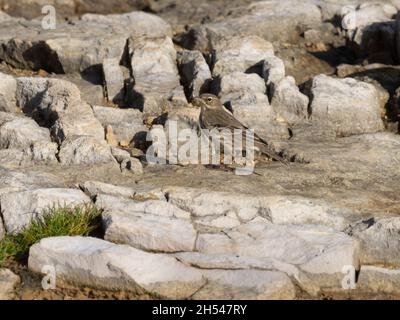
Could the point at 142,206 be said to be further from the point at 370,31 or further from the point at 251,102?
the point at 370,31

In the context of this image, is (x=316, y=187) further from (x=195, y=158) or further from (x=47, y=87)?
(x=47, y=87)

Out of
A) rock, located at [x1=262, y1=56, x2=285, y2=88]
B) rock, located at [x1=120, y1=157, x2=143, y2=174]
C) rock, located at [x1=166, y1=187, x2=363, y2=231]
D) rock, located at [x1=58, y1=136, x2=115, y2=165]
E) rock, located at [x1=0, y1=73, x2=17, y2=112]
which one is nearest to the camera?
rock, located at [x1=166, y1=187, x2=363, y2=231]

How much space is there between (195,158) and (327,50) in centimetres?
767

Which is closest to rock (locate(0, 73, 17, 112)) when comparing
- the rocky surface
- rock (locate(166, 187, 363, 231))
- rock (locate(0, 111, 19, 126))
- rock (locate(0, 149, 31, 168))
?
the rocky surface

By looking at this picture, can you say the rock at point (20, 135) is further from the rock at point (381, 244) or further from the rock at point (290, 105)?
the rock at point (381, 244)

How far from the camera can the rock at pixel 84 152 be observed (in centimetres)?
1305

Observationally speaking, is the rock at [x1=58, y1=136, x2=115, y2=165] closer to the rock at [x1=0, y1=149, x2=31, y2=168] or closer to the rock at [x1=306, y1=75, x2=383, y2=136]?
the rock at [x1=0, y1=149, x2=31, y2=168]

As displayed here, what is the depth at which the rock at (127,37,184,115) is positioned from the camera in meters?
16.1

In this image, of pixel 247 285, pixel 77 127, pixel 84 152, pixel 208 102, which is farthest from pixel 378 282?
pixel 77 127

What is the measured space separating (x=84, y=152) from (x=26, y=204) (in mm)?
1958

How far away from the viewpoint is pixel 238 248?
10.8m

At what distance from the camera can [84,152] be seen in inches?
516

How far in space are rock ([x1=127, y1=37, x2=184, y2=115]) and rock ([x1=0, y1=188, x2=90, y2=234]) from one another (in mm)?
4719

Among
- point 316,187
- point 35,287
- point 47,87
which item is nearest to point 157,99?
point 47,87
